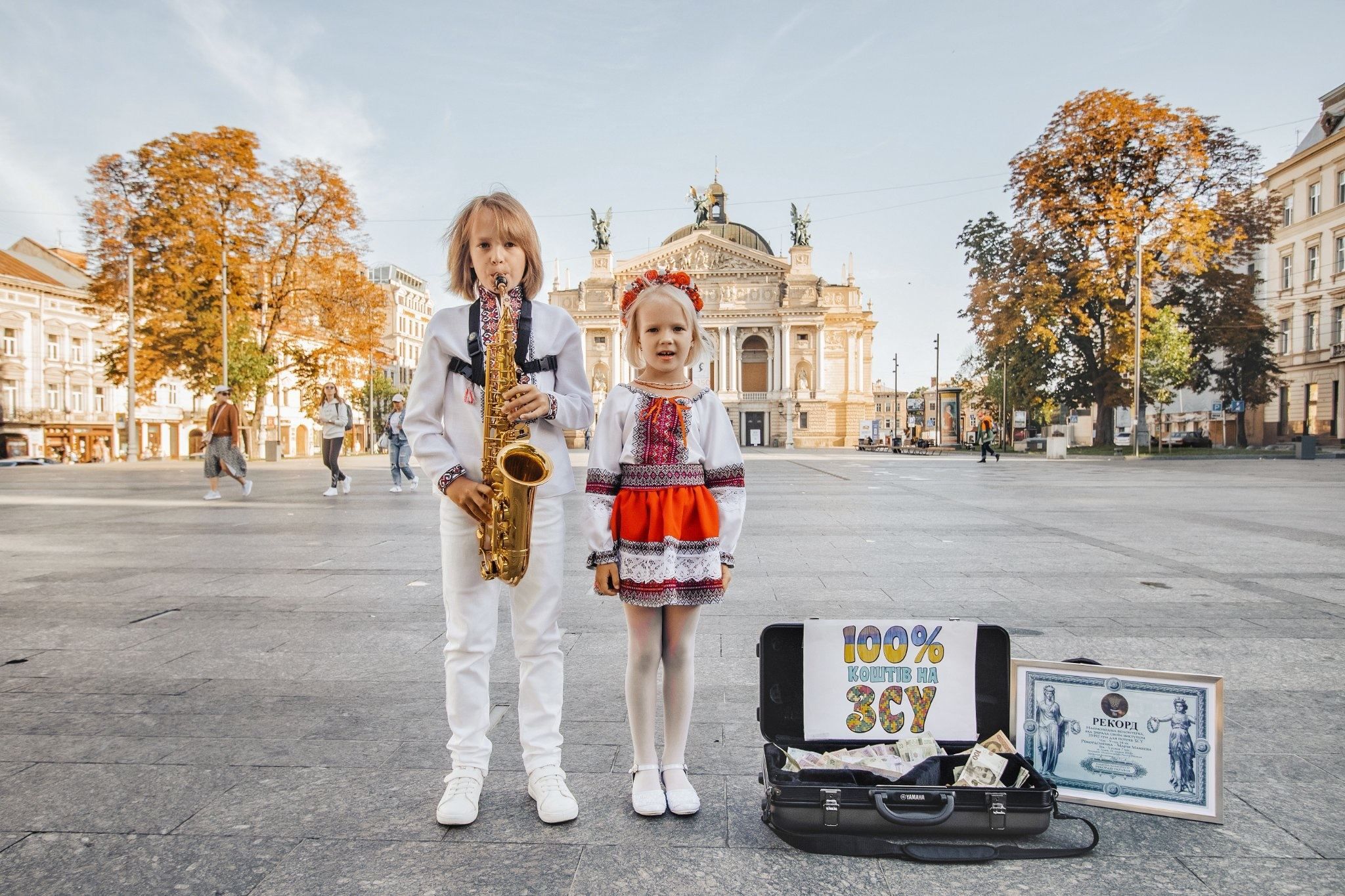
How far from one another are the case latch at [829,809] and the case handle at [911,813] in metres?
0.11

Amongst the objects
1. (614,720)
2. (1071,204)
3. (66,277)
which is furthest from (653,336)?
(66,277)

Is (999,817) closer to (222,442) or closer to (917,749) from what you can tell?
(917,749)

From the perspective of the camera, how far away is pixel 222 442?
46.4ft

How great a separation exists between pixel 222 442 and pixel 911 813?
14.3 meters

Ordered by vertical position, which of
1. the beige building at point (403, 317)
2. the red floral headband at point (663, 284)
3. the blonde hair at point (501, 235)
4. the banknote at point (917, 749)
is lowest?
the banknote at point (917, 749)

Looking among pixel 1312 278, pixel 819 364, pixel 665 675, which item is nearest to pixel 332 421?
pixel 665 675

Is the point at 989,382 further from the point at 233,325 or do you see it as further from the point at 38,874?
the point at 38,874

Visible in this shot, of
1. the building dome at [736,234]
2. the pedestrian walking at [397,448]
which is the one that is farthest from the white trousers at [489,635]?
the building dome at [736,234]

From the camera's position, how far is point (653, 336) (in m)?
2.81

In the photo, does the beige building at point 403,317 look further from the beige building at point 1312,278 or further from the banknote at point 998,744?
the banknote at point 998,744

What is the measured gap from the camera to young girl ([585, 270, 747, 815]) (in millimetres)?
2684

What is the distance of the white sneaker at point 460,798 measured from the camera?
8.30 ft

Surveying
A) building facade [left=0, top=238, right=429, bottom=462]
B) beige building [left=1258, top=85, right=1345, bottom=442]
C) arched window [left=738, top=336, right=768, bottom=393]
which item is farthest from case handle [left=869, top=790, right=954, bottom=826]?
arched window [left=738, top=336, right=768, bottom=393]

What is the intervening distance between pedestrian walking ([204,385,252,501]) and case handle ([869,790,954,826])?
13673 mm
